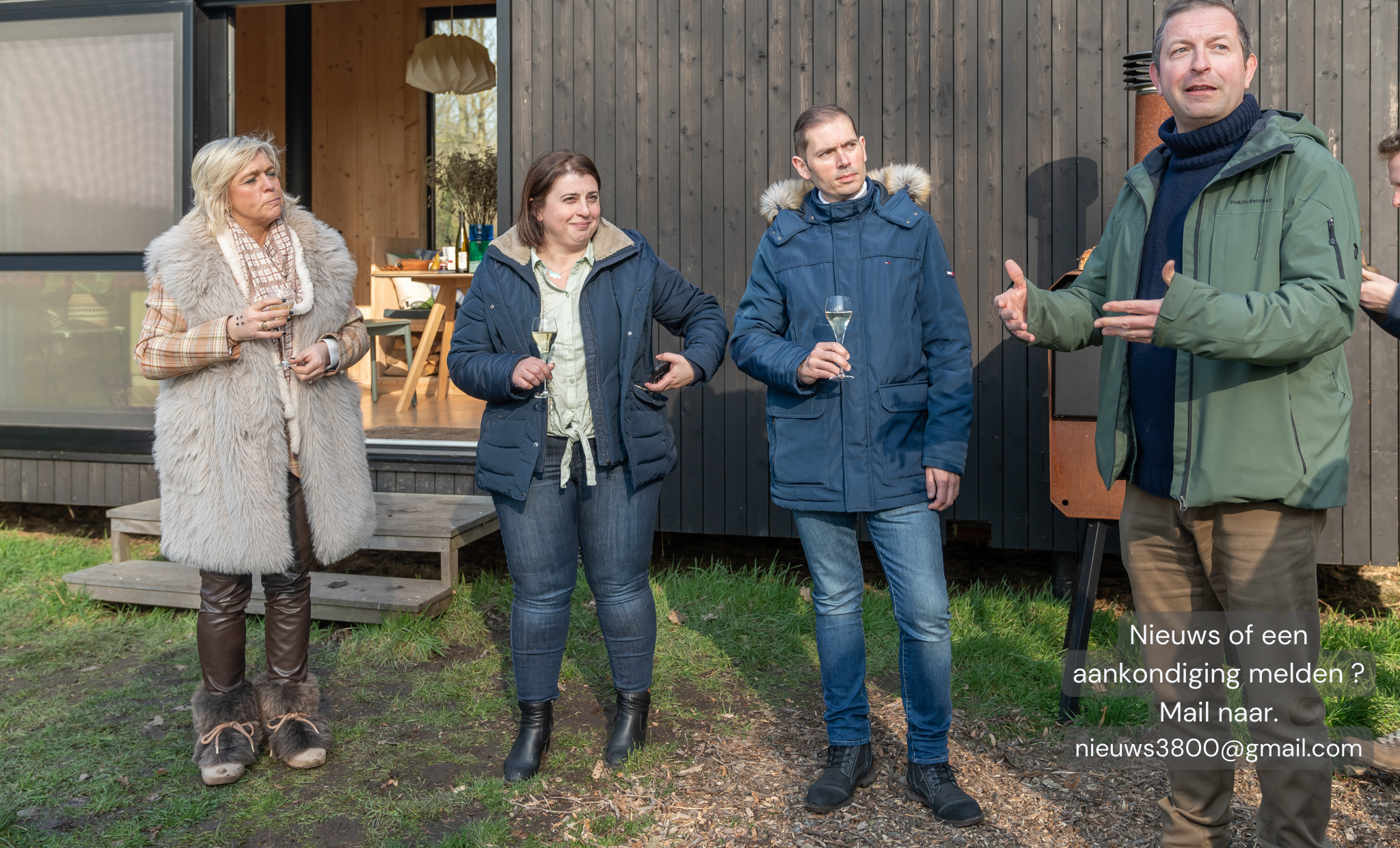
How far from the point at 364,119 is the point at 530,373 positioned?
8.07 metres

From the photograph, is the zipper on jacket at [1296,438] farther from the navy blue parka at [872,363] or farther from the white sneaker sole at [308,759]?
the white sneaker sole at [308,759]

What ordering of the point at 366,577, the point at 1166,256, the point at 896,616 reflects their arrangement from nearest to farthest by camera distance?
1. the point at 1166,256
2. the point at 896,616
3. the point at 366,577

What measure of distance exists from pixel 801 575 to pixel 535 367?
281 centimetres

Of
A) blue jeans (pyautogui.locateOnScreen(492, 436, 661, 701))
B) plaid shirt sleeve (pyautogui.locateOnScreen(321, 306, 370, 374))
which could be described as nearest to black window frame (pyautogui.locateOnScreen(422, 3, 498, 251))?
plaid shirt sleeve (pyautogui.locateOnScreen(321, 306, 370, 374))

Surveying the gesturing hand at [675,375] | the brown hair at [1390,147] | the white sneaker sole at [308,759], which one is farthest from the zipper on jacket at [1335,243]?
the white sneaker sole at [308,759]

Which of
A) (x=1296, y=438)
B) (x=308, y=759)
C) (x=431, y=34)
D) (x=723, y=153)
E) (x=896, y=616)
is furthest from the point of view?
(x=431, y=34)

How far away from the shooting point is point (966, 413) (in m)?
2.65

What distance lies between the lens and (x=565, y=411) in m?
2.88

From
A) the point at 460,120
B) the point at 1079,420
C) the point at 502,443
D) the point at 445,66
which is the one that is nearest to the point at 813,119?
the point at 502,443

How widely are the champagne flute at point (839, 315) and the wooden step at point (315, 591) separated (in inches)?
96.6

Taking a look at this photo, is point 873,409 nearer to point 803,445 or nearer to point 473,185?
point 803,445

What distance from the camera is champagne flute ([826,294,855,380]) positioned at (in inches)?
95.3

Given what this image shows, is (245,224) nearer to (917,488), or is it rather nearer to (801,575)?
(917,488)

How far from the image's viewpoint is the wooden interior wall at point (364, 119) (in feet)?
31.2
